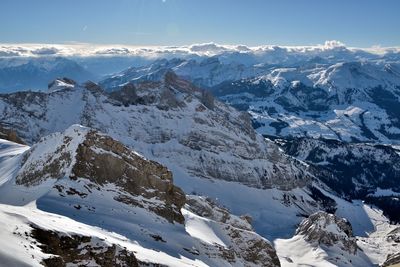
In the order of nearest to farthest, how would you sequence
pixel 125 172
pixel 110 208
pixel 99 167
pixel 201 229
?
pixel 110 208 → pixel 99 167 → pixel 125 172 → pixel 201 229

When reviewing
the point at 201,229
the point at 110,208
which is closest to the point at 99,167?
the point at 110,208

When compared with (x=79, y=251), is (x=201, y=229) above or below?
below

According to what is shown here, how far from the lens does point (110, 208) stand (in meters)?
86.5

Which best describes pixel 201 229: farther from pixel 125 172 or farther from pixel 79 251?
pixel 79 251

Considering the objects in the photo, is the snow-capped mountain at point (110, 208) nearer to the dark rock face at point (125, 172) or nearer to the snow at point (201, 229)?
the snow at point (201, 229)

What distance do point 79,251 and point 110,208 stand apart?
27.2 meters

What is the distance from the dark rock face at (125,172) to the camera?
91.4 meters

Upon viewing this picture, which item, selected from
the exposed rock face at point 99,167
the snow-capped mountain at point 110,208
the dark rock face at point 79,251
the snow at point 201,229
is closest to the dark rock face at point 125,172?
the exposed rock face at point 99,167

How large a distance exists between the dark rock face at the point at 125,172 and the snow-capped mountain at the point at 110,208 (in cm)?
18

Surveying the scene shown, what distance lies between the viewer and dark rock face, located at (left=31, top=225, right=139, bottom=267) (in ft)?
183

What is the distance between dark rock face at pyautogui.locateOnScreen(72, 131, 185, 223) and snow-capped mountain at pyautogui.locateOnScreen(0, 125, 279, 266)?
0.59 feet

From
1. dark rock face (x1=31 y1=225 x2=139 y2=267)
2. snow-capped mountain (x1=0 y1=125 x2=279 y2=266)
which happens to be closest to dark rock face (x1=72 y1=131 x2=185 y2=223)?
snow-capped mountain (x1=0 y1=125 x2=279 y2=266)

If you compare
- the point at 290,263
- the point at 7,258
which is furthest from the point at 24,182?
the point at 290,263

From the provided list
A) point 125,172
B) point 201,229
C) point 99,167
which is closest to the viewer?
point 99,167
